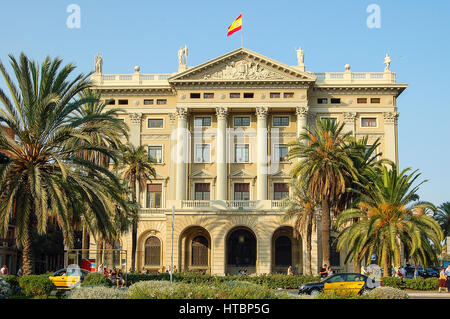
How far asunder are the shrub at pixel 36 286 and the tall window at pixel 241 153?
40.6 metres

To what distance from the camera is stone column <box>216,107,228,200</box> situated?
62372mm

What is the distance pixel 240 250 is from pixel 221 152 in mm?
10614

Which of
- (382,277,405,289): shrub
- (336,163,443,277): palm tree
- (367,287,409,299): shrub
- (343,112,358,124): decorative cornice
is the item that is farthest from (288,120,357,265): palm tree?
(367,287,409,299): shrub

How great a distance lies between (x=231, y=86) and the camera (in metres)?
64.6

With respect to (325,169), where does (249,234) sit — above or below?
below

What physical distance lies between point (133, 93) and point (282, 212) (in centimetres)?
2291

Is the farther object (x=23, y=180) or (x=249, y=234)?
(x=249, y=234)

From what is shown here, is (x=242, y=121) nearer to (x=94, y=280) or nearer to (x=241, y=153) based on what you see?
(x=241, y=153)

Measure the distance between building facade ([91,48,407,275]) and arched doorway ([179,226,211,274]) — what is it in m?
0.11

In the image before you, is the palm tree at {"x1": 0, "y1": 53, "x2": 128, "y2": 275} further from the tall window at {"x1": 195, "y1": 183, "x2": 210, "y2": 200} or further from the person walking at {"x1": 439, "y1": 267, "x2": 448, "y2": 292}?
the tall window at {"x1": 195, "y1": 183, "x2": 210, "y2": 200}

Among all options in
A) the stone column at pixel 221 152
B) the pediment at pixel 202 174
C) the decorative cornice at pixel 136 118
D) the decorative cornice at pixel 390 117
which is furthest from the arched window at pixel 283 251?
the decorative cornice at pixel 136 118

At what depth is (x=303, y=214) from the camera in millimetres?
51594
